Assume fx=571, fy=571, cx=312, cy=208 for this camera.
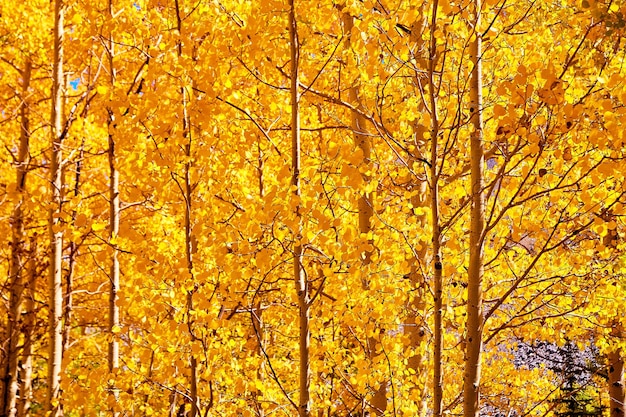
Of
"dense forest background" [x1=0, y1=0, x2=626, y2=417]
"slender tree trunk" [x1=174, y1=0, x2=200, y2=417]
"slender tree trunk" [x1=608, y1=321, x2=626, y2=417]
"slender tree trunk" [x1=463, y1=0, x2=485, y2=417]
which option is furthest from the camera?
"slender tree trunk" [x1=608, y1=321, x2=626, y2=417]

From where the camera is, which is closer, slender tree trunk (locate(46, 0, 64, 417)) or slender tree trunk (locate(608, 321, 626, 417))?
slender tree trunk (locate(46, 0, 64, 417))

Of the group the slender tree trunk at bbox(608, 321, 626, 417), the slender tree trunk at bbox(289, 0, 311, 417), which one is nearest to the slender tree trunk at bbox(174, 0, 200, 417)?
the slender tree trunk at bbox(289, 0, 311, 417)

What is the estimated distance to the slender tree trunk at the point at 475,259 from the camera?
121 inches

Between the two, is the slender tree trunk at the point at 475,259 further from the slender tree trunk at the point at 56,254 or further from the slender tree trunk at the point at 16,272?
the slender tree trunk at the point at 16,272

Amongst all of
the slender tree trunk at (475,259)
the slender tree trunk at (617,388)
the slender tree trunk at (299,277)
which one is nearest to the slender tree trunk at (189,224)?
the slender tree trunk at (299,277)

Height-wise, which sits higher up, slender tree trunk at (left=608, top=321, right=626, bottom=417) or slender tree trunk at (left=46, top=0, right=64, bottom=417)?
slender tree trunk at (left=46, top=0, right=64, bottom=417)

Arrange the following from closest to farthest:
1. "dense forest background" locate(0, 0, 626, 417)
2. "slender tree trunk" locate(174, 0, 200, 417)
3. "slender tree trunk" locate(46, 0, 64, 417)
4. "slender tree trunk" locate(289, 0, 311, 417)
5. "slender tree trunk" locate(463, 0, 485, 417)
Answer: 1. "dense forest background" locate(0, 0, 626, 417)
2. "slender tree trunk" locate(463, 0, 485, 417)
3. "slender tree trunk" locate(289, 0, 311, 417)
4. "slender tree trunk" locate(174, 0, 200, 417)
5. "slender tree trunk" locate(46, 0, 64, 417)

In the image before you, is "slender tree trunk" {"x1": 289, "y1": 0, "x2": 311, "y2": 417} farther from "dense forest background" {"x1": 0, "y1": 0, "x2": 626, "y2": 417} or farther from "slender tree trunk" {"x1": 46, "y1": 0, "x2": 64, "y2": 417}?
"slender tree trunk" {"x1": 46, "y1": 0, "x2": 64, "y2": 417}

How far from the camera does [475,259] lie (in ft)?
10.3

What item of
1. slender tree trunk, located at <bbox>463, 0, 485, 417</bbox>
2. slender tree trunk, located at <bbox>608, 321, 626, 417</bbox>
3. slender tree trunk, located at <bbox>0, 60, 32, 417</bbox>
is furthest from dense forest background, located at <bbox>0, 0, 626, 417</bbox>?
slender tree trunk, located at <bbox>0, 60, 32, 417</bbox>

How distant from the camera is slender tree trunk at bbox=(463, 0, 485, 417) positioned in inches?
121

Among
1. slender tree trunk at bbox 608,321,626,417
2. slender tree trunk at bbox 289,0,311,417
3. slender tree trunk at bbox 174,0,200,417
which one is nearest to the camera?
slender tree trunk at bbox 289,0,311,417

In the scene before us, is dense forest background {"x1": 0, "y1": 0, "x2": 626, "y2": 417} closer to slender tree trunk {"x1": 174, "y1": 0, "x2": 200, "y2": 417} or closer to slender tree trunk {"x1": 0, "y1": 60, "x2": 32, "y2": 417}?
slender tree trunk {"x1": 174, "y1": 0, "x2": 200, "y2": 417}

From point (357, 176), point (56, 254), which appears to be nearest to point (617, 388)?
point (357, 176)
